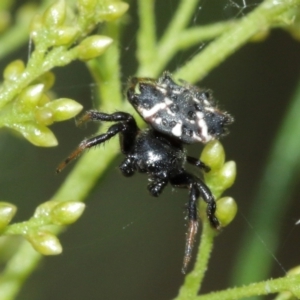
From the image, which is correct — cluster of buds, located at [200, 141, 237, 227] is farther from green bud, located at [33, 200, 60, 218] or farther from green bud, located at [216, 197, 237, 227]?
green bud, located at [33, 200, 60, 218]

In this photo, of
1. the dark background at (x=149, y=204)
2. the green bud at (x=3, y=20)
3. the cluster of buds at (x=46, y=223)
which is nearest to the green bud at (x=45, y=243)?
the cluster of buds at (x=46, y=223)

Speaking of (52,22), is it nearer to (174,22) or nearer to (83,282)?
(174,22)

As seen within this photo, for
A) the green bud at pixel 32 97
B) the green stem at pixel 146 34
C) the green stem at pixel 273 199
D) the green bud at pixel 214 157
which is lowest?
the green stem at pixel 273 199

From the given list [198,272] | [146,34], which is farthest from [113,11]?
[198,272]

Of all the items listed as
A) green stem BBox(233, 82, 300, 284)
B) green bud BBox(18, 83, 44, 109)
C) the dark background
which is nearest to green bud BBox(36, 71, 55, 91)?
green bud BBox(18, 83, 44, 109)

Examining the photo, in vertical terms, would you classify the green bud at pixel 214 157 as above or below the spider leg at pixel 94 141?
below

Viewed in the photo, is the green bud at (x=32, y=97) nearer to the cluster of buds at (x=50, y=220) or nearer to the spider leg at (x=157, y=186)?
the cluster of buds at (x=50, y=220)
